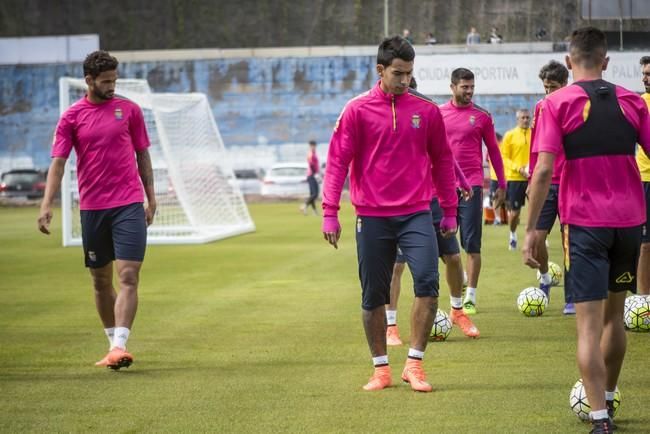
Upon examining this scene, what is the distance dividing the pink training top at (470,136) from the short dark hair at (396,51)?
354 cm

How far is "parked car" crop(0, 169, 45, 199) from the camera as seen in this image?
47.1m

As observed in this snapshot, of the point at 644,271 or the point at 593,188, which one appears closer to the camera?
the point at 593,188

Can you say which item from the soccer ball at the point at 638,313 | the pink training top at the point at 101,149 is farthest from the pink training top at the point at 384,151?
the soccer ball at the point at 638,313

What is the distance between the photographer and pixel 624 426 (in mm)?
6266

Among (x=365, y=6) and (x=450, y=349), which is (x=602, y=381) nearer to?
(x=450, y=349)

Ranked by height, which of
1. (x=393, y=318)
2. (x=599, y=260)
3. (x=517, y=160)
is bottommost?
(x=393, y=318)

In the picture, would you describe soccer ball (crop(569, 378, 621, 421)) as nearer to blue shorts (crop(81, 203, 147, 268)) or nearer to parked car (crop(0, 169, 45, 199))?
blue shorts (crop(81, 203, 147, 268))

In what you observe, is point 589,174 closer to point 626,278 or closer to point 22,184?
point 626,278

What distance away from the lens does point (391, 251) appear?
25.0 ft

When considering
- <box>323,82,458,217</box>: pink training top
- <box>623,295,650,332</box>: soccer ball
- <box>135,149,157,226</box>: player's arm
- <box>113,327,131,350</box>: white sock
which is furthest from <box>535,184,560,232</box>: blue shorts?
<box>113,327,131,350</box>: white sock

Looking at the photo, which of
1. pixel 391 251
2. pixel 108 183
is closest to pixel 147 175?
pixel 108 183

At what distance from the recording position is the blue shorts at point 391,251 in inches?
293

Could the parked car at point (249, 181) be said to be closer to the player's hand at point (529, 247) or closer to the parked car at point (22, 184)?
the parked car at point (22, 184)

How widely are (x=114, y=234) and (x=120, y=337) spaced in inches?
31.2
